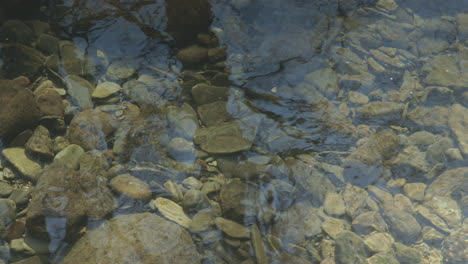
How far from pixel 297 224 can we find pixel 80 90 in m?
1.86

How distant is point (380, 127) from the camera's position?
2.85 m

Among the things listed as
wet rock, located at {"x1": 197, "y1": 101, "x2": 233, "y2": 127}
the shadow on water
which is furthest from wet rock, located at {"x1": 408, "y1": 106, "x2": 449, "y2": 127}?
wet rock, located at {"x1": 197, "y1": 101, "x2": 233, "y2": 127}

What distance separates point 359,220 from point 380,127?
0.84 meters

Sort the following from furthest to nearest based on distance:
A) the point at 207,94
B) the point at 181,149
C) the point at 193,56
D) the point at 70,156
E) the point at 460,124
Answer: the point at 193,56 → the point at 460,124 → the point at 207,94 → the point at 181,149 → the point at 70,156

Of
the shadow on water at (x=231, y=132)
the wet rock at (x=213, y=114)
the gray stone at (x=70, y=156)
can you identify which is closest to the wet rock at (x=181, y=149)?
the shadow on water at (x=231, y=132)

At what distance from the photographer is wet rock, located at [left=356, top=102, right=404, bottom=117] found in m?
2.92

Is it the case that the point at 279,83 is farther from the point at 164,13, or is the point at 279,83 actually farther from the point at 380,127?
the point at 164,13

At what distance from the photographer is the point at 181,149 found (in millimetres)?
2541

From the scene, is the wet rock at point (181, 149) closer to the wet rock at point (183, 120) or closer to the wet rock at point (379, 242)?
the wet rock at point (183, 120)

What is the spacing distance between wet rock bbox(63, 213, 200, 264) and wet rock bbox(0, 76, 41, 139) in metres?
0.94

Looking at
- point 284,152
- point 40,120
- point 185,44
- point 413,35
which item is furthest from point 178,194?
point 413,35

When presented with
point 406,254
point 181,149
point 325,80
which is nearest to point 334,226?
point 406,254

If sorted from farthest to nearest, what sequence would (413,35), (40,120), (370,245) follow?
(413,35) → (40,120) → (370,245)

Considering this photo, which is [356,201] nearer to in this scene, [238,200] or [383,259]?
[383,259]
